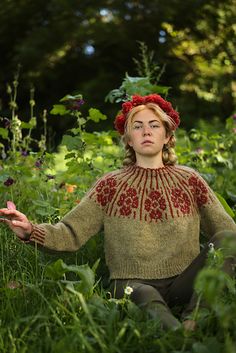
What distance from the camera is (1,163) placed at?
377 centimetres

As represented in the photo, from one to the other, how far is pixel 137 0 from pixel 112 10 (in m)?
0.50

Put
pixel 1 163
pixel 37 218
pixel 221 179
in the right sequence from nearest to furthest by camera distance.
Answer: pixel 37 218 < pixel 1 163 < pixel 221 179

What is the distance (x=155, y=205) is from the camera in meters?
2.62

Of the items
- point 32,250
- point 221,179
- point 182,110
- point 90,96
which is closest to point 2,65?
point 90,96

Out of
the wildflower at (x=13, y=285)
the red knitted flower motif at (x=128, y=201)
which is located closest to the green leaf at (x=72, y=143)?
the red knitted flower motif at (x=128, y=201)

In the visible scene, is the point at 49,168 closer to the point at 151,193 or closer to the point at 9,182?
the point at 9,182

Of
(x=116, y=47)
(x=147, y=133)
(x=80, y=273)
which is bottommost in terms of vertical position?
(x=80, y=273)

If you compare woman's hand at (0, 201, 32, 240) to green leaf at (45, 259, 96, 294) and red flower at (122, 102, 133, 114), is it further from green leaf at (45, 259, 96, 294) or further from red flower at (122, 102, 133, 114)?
red flower at (122, 102, 133, 114)

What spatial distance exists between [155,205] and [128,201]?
115 mm

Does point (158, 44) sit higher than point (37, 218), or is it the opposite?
point (158, 44)

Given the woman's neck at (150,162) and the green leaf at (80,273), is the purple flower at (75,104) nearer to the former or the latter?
the woman's neck at (150,162)

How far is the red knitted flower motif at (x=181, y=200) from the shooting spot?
264cm

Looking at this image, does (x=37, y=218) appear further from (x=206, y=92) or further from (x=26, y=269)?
(x=206, y=92)

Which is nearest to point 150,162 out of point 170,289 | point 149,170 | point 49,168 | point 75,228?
point 149,170
